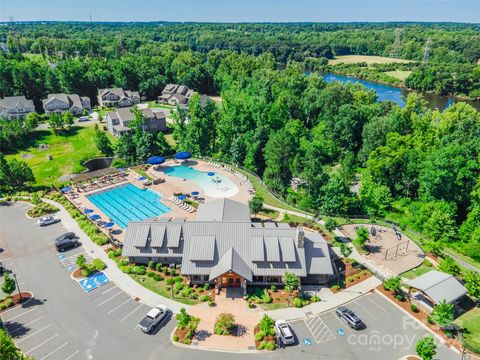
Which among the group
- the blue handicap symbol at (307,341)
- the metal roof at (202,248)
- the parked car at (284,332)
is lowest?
the blue handicap symbol at (307,341)

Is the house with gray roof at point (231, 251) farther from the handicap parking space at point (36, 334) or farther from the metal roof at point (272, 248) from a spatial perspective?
the handicap parking space at point (36, 334)

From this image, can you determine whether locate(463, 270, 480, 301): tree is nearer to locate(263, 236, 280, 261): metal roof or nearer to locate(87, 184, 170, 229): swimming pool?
locate(263, 236, 280, 261): metal roof

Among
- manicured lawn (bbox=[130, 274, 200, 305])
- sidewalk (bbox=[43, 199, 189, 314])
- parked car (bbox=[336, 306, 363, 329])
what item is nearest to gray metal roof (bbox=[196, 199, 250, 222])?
manicured lawn (bbox=[130, 274, 200, 305])

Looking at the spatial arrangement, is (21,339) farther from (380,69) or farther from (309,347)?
(380,69)

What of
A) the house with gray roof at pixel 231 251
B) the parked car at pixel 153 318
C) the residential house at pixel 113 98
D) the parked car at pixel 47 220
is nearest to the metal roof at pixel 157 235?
the house with gray roof at pixel 231 251

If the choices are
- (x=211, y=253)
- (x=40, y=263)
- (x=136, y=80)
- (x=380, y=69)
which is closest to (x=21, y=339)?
(x=40, y=263)

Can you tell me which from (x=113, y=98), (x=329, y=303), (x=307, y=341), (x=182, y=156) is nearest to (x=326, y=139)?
(x=182, y=156)

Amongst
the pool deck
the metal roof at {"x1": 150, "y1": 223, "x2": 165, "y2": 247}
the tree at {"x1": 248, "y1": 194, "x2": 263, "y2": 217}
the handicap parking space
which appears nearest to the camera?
the handicap parking space
